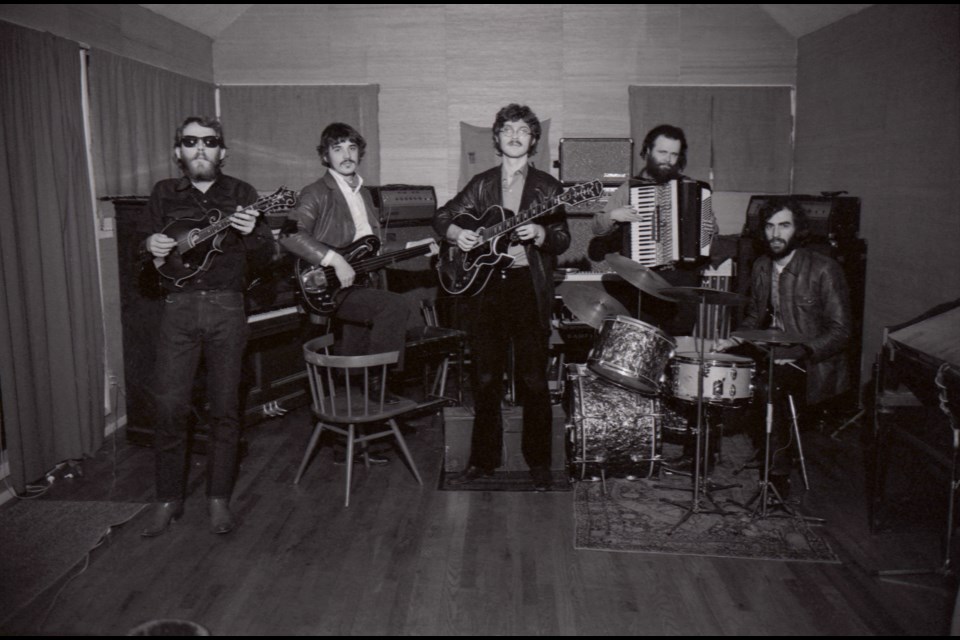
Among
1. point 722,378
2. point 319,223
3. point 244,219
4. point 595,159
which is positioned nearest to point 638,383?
point 722,378

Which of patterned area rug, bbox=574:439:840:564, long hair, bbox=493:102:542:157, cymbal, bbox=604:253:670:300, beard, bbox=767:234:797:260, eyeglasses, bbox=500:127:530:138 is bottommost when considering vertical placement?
patterned area rug, bbox=574:439:840:564

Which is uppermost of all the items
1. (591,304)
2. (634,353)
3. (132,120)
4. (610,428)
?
(132,120)

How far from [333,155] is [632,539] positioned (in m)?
2.39

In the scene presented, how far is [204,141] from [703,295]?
227 cm

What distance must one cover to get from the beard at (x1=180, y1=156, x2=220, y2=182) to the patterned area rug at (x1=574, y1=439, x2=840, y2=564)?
230 centimetres

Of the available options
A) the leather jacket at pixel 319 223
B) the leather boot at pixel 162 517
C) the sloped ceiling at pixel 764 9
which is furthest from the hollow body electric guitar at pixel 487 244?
the sloped ceiling at pixel 764 9

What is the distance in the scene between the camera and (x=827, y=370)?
387 cm

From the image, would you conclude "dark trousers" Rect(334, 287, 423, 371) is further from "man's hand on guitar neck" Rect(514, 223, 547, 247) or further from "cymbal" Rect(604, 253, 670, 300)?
"cymbal" Rect(604, 253, 670, 300)

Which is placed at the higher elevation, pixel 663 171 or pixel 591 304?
pixel 663 171

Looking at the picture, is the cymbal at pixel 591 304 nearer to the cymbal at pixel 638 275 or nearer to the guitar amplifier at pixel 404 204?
the cymbal at pixel 638 275

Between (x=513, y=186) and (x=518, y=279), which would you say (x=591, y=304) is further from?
(x=513, y=186)

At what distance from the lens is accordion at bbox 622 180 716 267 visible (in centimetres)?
394

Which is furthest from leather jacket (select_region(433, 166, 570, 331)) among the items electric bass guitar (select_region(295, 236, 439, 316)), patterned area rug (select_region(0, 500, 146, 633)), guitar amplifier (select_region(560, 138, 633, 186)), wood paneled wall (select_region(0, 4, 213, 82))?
wood paneled wall (select_region(0, 4, 213, 82))

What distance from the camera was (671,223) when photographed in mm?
3973
